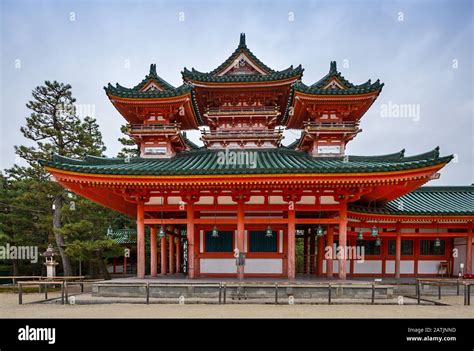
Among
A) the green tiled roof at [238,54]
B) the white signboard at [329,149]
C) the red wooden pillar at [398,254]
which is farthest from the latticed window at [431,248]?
the green tiled roof at [238,54]

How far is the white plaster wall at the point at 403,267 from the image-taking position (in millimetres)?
21188

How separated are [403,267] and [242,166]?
14090 mm

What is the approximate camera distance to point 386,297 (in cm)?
1421

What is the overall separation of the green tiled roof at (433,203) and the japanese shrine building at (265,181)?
4.9 inches

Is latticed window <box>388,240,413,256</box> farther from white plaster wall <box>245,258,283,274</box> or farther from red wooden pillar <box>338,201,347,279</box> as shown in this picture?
white plaster wall <box>245,258,283,274</box>

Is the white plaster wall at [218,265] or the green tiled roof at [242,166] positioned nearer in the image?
the green tiled roof at [242,166]

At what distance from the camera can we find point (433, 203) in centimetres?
2145

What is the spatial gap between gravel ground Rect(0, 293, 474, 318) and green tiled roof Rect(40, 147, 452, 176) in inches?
219

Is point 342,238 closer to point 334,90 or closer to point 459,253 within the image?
point 334,90

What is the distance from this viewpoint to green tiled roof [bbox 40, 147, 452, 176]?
14031mm

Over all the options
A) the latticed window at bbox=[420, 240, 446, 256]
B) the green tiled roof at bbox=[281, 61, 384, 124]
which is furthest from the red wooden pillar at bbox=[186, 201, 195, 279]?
the latticed window at bbox=[420, 240, 446, 256]

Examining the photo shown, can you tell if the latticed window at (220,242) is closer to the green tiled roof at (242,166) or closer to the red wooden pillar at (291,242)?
the red wooden pillar at (291,242)
